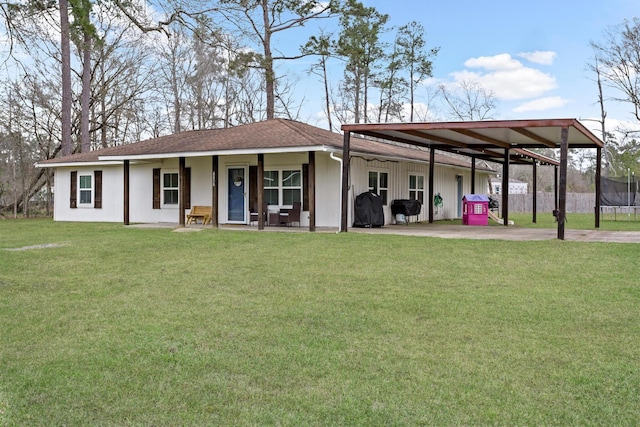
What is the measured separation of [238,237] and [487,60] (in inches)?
1159

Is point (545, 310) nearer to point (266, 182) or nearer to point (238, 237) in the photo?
point (238, 237)

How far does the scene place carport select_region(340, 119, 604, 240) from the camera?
37.9 ft

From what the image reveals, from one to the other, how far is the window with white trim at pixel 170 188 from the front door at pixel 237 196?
213 cm

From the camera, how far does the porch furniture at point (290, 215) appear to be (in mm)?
15219

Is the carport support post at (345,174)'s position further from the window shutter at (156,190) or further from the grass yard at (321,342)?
the window shutter at (156,190)

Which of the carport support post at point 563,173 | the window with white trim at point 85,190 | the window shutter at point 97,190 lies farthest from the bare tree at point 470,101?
the carport support post at point 563,173

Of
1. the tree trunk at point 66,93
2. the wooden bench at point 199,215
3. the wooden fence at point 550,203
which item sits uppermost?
the tree trunk at point 66,93

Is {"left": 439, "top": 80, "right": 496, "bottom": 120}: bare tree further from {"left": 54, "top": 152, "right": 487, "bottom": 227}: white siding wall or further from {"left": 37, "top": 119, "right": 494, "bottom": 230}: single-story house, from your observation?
{"left": 37, "top": 119, "right": 494, "bottom": 230}: single-story house

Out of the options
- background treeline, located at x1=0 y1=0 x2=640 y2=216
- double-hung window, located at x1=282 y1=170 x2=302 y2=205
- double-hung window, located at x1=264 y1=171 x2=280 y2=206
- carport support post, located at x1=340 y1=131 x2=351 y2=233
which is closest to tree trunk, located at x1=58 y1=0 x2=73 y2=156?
background treeline, located at x1=0 y1=0 x2=640 y2=216

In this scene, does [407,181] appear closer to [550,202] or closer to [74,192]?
[74,192]

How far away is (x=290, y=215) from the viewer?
15.2 meters

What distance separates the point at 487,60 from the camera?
121 ft

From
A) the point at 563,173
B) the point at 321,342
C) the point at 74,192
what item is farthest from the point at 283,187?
the point at 321,342

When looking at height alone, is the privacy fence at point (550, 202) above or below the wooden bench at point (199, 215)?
above
